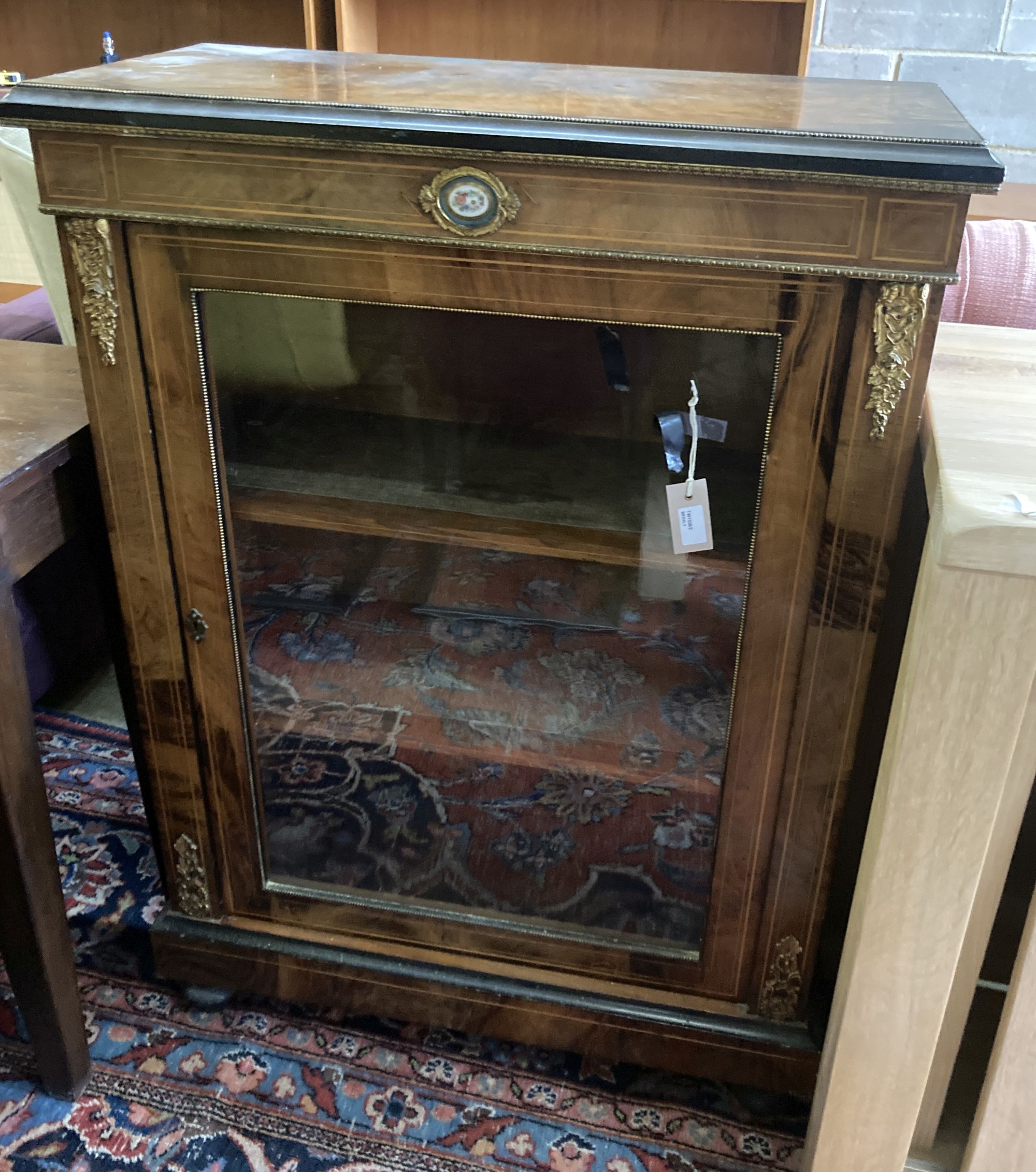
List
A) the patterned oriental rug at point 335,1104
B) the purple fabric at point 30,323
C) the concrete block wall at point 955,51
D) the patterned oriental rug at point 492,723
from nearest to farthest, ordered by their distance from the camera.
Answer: the patterned oriental rug at point 492,723 < the patterned oriental rug at point 335,1104 < the purple fabric at point 30,323 < the concrete block wall at point 955,51

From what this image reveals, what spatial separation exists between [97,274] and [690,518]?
0.44 m

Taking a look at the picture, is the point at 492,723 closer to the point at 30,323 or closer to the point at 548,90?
the point at 548,90

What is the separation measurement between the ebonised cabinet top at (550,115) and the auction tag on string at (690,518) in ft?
0.73

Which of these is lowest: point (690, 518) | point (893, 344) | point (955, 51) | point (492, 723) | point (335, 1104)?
point (335, 1104)

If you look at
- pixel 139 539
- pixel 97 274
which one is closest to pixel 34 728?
pixel 139 539

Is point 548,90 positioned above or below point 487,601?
above

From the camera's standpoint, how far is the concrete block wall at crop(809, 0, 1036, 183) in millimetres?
1595

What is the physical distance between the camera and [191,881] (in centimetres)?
97

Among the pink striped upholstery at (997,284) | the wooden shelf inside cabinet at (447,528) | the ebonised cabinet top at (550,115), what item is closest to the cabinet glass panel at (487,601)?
the wooden shelf inside cabinet at (447,528)

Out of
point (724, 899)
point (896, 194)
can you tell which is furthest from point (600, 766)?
point (896, 194)

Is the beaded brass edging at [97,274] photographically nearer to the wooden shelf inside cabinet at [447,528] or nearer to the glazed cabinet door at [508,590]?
the glazed cabinet door at [508,590]

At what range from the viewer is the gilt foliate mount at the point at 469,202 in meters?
0.64

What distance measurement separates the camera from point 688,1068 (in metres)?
0.93

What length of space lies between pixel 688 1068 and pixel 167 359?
740mm
